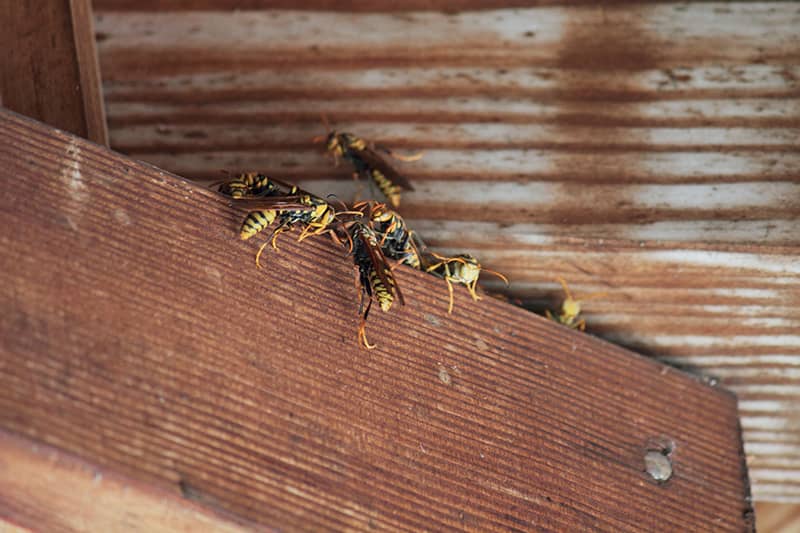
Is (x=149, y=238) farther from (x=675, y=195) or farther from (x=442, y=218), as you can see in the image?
(x=675, y=195)

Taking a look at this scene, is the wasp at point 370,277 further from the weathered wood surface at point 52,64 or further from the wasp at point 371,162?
the weathered wood surface at point 52,64

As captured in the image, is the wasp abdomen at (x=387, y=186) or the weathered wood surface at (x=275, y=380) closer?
the weathered wood surface at (x=275, y=380)

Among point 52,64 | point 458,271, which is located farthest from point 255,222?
point 52,64

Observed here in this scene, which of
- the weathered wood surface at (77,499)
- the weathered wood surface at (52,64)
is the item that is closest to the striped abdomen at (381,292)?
the weathered wood surface at (77,499)

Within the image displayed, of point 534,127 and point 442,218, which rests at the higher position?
point 534,127

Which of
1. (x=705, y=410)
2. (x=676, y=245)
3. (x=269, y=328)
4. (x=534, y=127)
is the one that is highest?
(x=534, y=127)

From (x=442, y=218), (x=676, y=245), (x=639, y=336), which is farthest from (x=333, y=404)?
(x=639, y=336)

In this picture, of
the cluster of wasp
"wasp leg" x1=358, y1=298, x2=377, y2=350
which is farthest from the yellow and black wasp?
"wasp leg" x1=358, y1=298, x2=377, y2=350
